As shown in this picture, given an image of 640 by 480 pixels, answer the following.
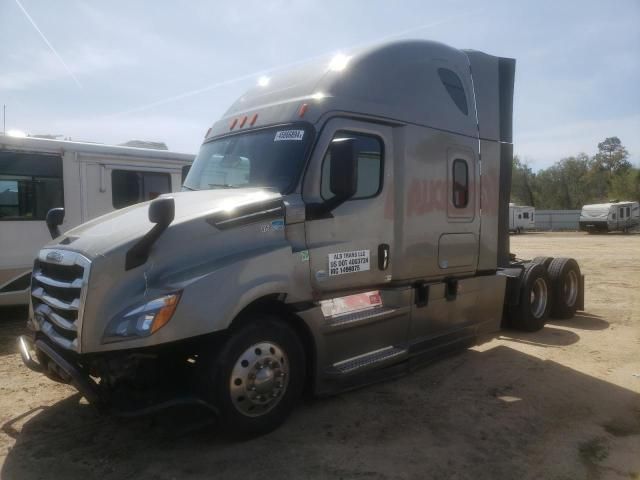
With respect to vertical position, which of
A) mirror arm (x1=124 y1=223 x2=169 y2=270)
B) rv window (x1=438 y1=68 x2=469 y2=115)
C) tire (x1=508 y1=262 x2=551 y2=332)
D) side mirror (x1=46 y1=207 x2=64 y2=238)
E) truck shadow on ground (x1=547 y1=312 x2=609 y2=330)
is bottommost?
truck shadow on ground (x1=547 y1=312 x2=609 y2=330)

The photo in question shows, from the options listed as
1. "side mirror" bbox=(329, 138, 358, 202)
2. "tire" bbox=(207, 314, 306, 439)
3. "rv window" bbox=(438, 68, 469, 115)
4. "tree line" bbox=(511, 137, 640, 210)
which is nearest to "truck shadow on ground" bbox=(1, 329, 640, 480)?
"tire" bbox=(207, 314, 306, 439)

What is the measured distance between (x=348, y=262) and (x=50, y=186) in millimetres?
6056

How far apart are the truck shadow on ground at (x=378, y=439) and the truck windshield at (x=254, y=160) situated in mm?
2028

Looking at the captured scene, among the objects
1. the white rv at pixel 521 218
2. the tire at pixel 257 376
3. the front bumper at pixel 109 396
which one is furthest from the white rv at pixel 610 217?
the front bumper at pixel 109 396

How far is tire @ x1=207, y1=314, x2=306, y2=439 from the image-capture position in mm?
3666

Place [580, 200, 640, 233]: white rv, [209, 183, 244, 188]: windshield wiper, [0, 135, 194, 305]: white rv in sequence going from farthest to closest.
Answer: [580, 200, 640, 233]: white rv, [0, 135, 194, 305]: white rv, [209, 183, 244, 188]: windshield wiper

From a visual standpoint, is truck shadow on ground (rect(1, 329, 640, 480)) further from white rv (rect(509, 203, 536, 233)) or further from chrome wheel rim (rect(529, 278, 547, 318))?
white rv (rect(509, 203, 536, 233))

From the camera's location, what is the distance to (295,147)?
4.43 metres

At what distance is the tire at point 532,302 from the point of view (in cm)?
746

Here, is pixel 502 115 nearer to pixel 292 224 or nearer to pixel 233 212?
pixel 292 224

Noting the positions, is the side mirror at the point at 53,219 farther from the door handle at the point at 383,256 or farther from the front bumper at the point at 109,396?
the door handle at the point at 383,256

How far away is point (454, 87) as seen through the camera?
19.2 feet

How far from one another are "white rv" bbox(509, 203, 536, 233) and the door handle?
1546 inches

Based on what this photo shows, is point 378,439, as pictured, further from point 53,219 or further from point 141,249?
point 53,219
